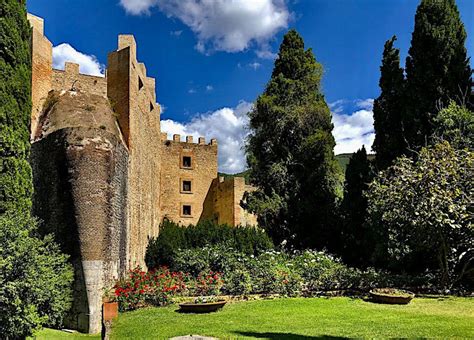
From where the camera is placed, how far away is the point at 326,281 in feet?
57.2

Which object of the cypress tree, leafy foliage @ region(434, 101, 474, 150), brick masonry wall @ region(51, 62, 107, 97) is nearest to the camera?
the cypress tree

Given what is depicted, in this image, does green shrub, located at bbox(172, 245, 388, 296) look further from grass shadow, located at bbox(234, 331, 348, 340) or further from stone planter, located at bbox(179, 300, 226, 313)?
grass shadow, located at bbox(234, 331, 348, 340)

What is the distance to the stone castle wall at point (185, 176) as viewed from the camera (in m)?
31.6

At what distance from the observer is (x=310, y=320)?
38.0 feet

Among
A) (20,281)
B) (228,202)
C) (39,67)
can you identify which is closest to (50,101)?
(39,67)

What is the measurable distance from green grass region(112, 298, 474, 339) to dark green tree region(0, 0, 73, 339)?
6.78 ft

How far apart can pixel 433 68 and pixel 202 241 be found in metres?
13.0

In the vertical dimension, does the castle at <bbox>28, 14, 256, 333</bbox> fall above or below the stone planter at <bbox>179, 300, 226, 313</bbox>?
above

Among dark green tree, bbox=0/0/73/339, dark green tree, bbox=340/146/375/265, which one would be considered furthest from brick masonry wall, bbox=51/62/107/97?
dark green tree, bbox=340/146/375/265

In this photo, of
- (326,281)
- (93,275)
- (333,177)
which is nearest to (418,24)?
(333,177)

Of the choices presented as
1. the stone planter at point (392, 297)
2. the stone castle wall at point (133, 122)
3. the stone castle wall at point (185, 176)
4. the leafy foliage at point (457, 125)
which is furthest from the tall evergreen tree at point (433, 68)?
the stone castle wall at point (185, 176)

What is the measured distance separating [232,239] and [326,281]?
5390mm

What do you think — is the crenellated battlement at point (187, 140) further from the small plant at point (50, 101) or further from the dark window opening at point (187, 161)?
the small plant at point (50, 101)

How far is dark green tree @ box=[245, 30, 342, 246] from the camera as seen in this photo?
2388 cm
